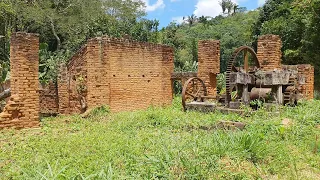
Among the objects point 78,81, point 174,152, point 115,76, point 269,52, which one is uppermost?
point 269,52

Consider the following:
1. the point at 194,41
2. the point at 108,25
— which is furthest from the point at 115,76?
the point at 194,41

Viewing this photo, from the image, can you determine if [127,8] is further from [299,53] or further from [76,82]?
[76,82]

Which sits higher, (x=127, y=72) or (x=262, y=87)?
(x=127, y=72)

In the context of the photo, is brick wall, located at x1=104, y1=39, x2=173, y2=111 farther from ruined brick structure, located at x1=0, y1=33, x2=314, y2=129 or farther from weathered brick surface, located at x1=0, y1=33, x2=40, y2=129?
weathered brick surface, located at x1=0, y1=33, x2=40, y2=129

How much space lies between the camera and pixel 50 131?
8109mm

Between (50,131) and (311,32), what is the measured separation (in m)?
17.7

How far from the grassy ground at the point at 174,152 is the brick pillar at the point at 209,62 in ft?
16.2

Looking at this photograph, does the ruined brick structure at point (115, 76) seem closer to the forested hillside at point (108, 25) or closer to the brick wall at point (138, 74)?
the brick wall at point (138, 74)

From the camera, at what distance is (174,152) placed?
4.39 metres

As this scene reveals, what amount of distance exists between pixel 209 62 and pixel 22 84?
23.3 ft

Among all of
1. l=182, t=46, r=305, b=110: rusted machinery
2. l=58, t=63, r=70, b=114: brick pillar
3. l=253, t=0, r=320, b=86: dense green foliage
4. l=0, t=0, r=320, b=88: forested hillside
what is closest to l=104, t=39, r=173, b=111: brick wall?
l=58, t=63, r=70, b=114: brick pillar

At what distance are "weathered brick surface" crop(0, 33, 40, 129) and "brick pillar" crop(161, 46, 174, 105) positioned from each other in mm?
5494

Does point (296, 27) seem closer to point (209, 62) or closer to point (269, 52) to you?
point (269, 52)

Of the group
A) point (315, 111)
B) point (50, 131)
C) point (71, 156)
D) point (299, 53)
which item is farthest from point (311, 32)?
point (71, 156)
